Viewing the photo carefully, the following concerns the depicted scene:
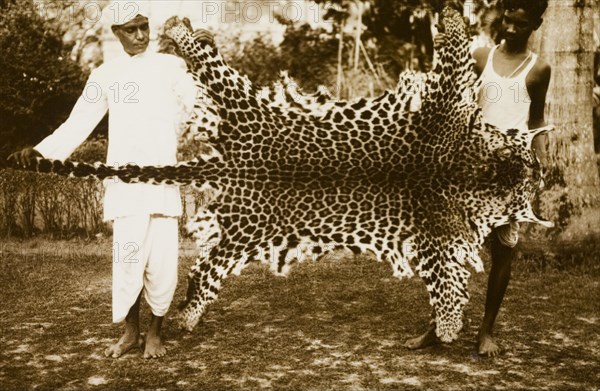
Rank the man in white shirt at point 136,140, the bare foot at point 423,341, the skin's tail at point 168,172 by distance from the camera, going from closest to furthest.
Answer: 1. the skin's tail at point 168,172
2. the man in white shirt at point 136,140
3. the bare foot at point 423,341

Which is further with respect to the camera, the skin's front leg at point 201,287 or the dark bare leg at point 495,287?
the dark bare leg at point 495,287

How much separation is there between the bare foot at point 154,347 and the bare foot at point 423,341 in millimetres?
1510

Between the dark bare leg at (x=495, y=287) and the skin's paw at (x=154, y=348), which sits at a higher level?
the dark bare leg at (x=495, y=287)

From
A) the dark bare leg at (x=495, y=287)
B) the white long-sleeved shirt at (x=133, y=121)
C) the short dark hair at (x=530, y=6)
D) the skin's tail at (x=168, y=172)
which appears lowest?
the dark bare leg at (x=495, y=287)

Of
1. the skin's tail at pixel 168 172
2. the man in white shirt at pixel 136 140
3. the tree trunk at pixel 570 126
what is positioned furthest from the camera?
the tree trunk at pixel 570 126

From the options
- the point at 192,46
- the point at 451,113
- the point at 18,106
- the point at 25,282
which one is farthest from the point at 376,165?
the point at 18,106

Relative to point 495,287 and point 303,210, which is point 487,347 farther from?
point 303,210

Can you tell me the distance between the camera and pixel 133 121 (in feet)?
13.4

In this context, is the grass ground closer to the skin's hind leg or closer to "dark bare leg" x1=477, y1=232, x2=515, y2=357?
"dark bare leg" x1=477, y1=232, x2=515, y2=357

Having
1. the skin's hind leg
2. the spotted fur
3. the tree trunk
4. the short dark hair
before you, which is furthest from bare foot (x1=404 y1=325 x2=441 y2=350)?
the tree trunk

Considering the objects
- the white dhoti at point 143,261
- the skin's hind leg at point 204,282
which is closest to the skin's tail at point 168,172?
the white dhoti at point 143,261

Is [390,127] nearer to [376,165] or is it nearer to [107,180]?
[376,165]

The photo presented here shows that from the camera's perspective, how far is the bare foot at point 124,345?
420 cm

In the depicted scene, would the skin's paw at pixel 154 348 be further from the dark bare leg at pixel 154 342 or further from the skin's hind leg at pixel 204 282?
the skin's hind leg at pixel 204 282
